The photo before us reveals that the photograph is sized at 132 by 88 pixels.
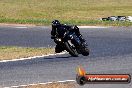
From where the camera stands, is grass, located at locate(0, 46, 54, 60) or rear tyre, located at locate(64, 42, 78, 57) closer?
rear tyre, located at locate(64, 42, 78, 57)

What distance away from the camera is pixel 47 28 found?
3359 cm

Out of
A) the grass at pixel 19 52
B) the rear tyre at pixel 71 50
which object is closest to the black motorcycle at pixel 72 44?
the rear tyre at pixel 71 50

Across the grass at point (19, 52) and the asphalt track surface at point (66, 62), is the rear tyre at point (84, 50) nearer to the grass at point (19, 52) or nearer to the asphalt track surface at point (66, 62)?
the asphalt track surface at point (66, 62)

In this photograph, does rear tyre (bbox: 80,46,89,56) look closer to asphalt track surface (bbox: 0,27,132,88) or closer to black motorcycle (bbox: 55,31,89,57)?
black motorcycle (bbox: 55,31,89,57)

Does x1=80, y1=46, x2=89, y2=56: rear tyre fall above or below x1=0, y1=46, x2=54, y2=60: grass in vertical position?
above

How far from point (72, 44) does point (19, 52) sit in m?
3.19

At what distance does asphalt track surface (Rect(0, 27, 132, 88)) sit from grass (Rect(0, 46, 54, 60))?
3.61ft

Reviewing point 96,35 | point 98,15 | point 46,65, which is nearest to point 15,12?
point 98,15

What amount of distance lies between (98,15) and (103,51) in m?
24.4

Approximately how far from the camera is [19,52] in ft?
71.7

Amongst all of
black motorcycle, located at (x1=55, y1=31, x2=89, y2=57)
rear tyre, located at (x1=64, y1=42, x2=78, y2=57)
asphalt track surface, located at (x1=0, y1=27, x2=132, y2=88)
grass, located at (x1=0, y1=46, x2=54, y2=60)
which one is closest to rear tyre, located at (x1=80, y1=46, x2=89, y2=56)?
black motorcycle, located at (x1=55, y1=31, x2=89, y2=57)

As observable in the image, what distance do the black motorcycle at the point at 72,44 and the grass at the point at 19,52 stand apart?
1.70 m

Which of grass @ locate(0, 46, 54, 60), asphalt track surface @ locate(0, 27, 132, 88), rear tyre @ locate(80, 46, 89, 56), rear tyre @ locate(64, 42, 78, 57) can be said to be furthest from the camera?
grass @ locate(0, 46, 54, 60)

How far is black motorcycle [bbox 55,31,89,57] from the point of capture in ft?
64.2
